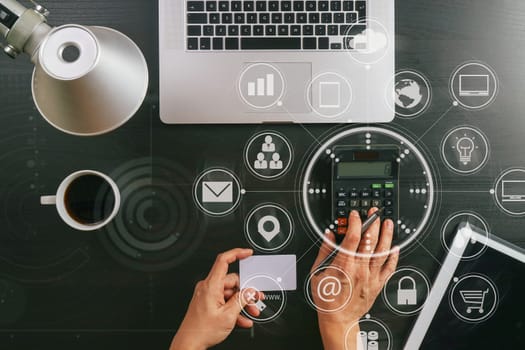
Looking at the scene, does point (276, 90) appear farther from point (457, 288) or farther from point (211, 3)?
point (457, 288)

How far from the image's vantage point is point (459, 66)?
0.76 metres

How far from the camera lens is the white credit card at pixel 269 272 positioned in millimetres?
746

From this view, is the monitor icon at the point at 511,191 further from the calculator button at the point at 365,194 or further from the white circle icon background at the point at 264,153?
the white circle icon background at the point at 264,153

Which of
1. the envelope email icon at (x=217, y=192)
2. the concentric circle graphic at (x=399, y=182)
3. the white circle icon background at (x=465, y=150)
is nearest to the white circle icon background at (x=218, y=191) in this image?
the envelope email icon at (x=217, y=192)

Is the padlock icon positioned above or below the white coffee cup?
below

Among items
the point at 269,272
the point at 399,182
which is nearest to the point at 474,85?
the point at 399,182

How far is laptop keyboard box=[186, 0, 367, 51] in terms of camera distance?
740 millimetres

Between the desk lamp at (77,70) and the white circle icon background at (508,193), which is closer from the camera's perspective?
the desk lamp at (77,70)

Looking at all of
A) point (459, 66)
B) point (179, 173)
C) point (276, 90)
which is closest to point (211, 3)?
point (276, 90)

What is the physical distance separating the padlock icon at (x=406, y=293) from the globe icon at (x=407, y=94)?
299 mm

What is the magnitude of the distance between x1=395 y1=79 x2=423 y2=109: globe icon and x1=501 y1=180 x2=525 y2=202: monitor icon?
21 centimetres

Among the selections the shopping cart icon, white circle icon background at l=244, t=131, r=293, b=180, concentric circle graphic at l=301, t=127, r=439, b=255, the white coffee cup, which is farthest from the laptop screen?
the white coffee cup

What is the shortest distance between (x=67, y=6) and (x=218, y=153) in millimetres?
364

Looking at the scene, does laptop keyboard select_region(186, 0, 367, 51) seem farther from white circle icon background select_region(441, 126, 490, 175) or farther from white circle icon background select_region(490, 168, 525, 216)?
white circle icon background select_region(490, 168, 525, 216)
